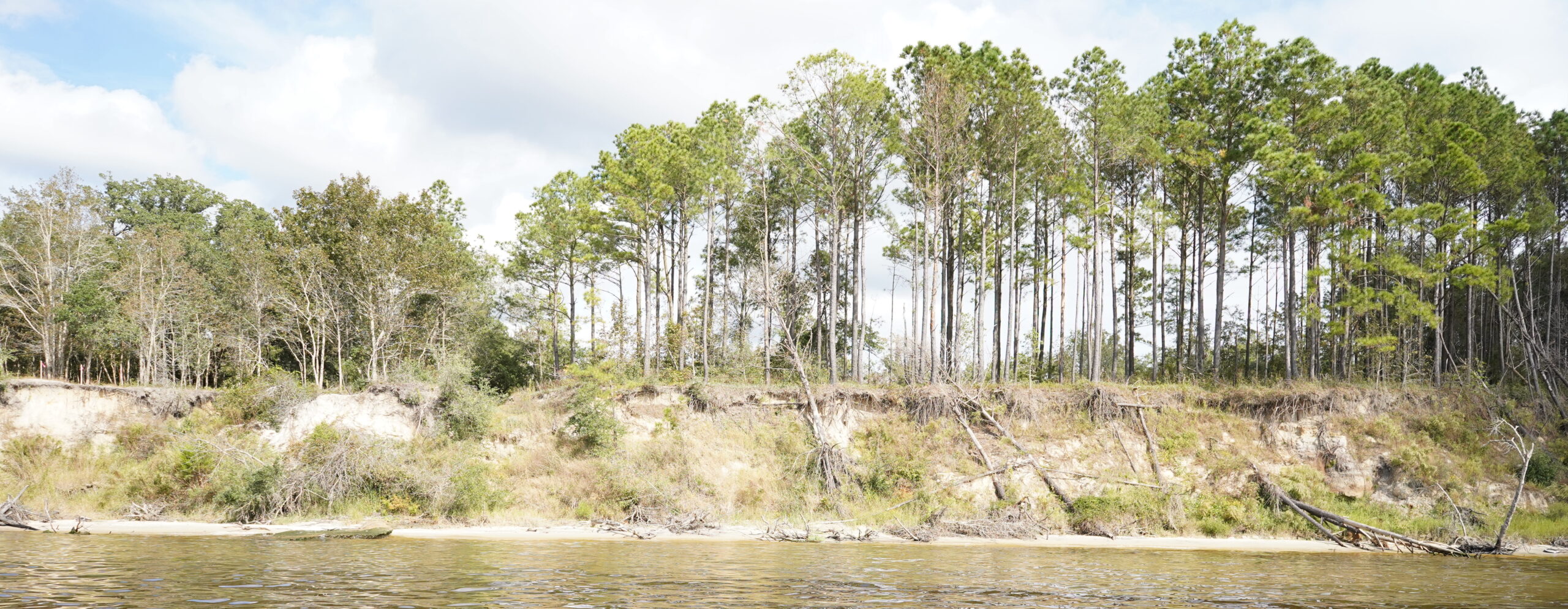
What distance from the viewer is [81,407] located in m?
31.0

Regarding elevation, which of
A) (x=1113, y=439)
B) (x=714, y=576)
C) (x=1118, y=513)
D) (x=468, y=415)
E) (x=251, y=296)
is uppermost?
(x=251, y=296)

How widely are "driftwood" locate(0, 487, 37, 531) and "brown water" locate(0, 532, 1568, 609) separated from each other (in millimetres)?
1239

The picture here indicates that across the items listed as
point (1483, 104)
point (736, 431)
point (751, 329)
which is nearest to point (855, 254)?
point (751, 329)

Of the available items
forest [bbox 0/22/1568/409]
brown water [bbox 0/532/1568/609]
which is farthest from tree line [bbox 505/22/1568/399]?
brown water [bbox 0/532/1568/609]

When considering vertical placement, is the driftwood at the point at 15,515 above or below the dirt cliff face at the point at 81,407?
below

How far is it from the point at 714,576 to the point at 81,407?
97.7ft

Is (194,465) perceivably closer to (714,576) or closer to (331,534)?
(331,534)

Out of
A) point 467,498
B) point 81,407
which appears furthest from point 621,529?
point 81,407

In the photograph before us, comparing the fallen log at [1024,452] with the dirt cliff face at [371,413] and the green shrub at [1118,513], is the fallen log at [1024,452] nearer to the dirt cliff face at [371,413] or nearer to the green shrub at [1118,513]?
the green shrub at [1118,513]

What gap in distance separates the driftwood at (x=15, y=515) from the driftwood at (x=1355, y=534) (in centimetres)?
3499

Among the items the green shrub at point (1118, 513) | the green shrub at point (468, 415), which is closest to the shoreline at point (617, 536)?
the green shrub at point (1118, 513)

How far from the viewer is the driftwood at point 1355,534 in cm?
2080

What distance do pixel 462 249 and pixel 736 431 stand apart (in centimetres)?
2197

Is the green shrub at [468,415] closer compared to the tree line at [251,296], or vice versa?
the green shrub at [468,415]
